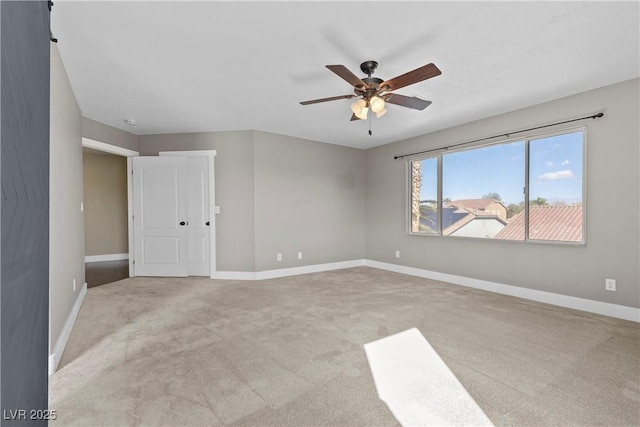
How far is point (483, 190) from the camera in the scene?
4445 millimetres

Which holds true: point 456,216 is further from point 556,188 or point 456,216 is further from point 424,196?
point 556,188

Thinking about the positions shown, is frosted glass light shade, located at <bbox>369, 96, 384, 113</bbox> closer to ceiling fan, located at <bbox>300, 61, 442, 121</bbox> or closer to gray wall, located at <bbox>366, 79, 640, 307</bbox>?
ceiling fan, located at <bbox>300, 61, 442, 121</bbox>

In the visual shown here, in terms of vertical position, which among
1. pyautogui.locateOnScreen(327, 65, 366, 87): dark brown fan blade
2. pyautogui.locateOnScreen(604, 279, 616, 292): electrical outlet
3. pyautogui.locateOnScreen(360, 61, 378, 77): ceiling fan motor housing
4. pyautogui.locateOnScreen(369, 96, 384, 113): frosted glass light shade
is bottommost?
pyautogui.locateOnScreen(604, 279, 616, 292): electrical outlet

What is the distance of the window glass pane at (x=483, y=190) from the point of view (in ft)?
13.4

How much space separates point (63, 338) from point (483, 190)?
5.08m

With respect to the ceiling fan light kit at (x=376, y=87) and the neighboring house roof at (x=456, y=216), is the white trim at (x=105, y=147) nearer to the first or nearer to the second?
the ceiling fan light kit at (x=376, y=87)

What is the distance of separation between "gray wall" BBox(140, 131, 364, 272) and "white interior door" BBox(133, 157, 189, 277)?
0.41m

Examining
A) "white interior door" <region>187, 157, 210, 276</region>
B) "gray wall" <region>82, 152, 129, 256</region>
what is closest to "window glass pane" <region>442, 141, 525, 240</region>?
"white interior door" <region>187, 157, 210, 276</region>

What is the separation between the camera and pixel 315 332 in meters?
2.76

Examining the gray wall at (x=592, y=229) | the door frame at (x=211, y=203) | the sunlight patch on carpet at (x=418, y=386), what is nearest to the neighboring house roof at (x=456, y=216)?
the gray wall at (x=592, y=229)

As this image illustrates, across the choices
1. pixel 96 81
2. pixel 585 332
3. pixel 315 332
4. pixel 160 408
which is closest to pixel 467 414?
pixel 315 332

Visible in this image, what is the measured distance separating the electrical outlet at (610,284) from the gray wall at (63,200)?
16.5ft

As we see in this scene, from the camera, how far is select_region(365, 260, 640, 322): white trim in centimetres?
312

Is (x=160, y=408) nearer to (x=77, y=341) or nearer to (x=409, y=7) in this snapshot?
(x=77, y=341)
